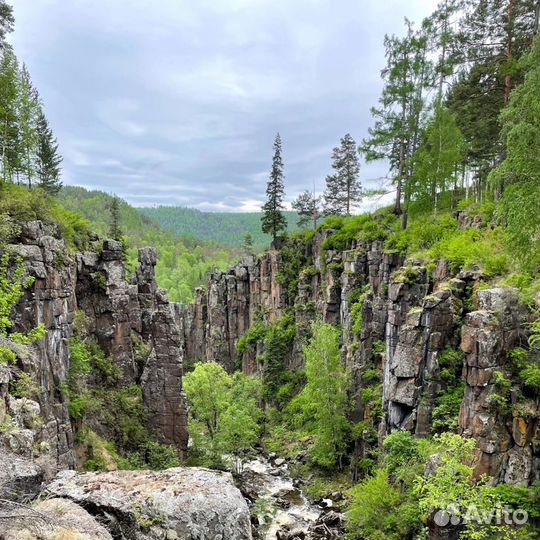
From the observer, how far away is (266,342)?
2291 inches

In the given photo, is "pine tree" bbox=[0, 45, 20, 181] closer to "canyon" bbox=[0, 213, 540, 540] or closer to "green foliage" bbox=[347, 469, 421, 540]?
"canyon" bbox=[0, 213, 540, 540]

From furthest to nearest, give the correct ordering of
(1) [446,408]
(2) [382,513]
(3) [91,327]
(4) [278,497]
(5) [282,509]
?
(4) [278,497]
(3) [91,327]
(5) [282,509]
(1) [446,408]
(2) [382,513]

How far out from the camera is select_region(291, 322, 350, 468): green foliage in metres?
35.2

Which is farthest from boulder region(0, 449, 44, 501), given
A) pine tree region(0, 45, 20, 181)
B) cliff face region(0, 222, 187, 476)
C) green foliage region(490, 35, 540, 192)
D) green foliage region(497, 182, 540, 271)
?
pine tree region(0, 45, 20, 181)

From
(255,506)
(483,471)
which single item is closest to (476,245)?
(483,471)

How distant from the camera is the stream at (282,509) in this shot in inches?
1084

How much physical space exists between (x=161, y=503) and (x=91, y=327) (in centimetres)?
2382

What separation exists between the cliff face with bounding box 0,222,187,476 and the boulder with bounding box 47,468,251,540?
512 centimetres

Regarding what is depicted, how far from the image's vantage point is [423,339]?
26.3 metres

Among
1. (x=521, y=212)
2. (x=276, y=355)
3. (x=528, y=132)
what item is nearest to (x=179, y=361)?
(x=276, y=355)

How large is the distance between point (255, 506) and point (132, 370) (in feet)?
47.9

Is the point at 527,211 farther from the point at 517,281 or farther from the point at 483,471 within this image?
the point at 483,471

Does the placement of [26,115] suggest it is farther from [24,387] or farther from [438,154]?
[438,154]

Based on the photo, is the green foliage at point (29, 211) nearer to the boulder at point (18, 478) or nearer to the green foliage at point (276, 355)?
the boulder at point (18, 478)
